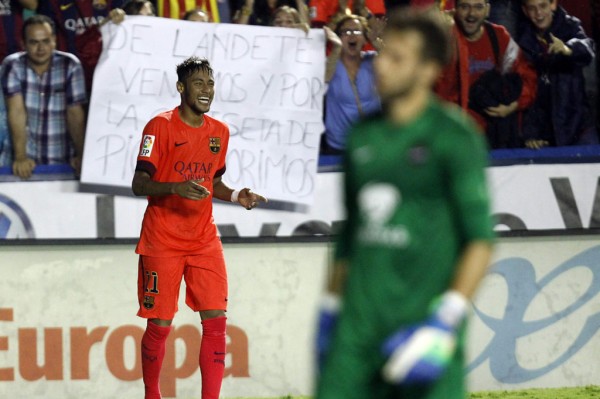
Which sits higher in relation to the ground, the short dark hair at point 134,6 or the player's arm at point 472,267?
the short dark hair at point 134,6

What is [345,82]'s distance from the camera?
9203mm

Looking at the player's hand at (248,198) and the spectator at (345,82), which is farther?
the spectator at (345,82)

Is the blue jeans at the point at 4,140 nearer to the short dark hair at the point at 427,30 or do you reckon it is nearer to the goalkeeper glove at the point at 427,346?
the short dark hair at the point at 427,30

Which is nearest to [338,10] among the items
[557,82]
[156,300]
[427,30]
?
[557,82]

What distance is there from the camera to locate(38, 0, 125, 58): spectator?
920cm

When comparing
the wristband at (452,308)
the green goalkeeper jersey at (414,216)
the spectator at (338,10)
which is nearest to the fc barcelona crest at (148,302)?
the spectator at (338,10)

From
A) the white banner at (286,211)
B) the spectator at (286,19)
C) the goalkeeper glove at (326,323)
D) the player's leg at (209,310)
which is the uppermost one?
the spectator at (286,19)

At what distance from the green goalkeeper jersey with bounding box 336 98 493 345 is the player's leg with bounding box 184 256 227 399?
364 centimetres

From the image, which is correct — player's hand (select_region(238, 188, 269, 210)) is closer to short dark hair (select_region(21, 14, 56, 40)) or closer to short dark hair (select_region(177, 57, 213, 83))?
short dark hair (select_region(177, 57, 213, 83))

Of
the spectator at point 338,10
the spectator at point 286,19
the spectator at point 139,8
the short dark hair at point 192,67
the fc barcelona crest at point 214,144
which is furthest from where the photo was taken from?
the spectator at point 338,10

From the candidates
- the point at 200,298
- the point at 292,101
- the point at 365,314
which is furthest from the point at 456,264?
the point at 292,101

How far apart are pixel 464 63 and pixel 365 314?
576 centimetres

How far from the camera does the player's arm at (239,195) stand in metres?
7.03

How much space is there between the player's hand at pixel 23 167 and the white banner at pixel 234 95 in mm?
379
